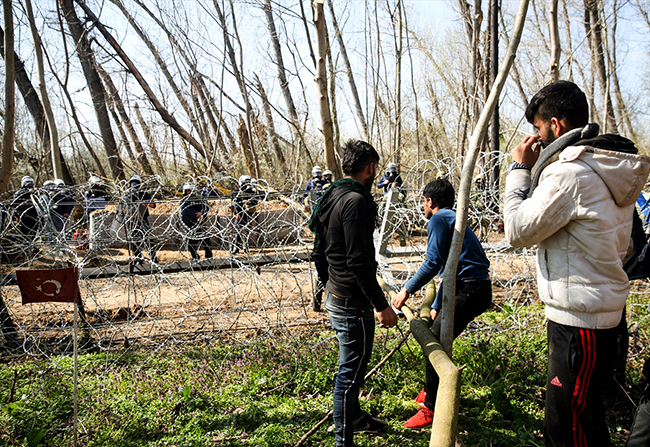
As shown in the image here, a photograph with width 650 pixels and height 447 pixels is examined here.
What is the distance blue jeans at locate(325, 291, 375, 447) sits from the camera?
2.40 m

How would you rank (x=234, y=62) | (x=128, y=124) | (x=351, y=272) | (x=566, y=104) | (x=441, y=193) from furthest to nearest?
1. (x=128, y=124)
2. (x=234, y=62)
3. (x=441, y=193)
4. (x=351, y=272)
5. (x=566, y=104)

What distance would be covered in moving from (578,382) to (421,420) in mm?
1383

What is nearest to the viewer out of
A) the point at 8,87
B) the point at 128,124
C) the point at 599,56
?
the point at 8,87

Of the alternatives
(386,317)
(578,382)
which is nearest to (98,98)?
(386,317)

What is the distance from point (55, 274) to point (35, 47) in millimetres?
5559

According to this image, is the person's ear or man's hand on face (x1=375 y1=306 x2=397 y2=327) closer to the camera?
the person's ear

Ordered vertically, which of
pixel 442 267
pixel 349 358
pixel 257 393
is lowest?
pixel 257 393

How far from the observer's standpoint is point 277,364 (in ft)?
12.5

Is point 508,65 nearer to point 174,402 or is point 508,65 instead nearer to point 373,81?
point 174,402

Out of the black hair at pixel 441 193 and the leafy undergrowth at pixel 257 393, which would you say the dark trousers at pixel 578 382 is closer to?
the leafy undergrowth at pixel 257 393

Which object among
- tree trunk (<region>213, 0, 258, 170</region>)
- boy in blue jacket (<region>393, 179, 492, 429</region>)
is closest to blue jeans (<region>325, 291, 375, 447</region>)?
boy in blue jacket (<region>393, 179, 492, 429</region>)

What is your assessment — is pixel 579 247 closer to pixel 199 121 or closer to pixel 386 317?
pixel 386 317

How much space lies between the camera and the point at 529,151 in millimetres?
1876

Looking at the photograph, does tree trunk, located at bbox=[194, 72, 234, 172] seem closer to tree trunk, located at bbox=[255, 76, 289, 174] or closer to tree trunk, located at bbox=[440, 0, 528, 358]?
tree trunk, located at bbox=[255, 76, 289, 174]
